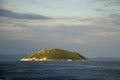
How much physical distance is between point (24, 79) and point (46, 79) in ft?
32.0

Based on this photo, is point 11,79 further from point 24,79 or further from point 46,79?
point 46,79

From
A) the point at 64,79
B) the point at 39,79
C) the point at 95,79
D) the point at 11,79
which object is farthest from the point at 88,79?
the point at 11,79

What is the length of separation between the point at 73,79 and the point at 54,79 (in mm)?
8308

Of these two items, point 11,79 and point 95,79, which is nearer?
point 11,79

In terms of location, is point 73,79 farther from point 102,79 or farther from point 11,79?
point 11,79

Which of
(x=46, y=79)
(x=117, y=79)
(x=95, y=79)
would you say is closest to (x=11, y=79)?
(x=46, y=79)

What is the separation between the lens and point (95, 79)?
136 m

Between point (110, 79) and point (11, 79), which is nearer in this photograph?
point (11, 79)

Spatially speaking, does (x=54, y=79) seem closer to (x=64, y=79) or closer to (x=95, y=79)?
(x=64, y=79)

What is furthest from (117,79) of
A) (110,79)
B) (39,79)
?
(39,79)

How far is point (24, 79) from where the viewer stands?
425 feet

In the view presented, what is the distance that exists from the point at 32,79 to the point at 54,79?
31.1 feet

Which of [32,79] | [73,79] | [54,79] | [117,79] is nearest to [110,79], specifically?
[117,79]

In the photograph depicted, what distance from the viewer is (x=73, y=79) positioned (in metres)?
133
